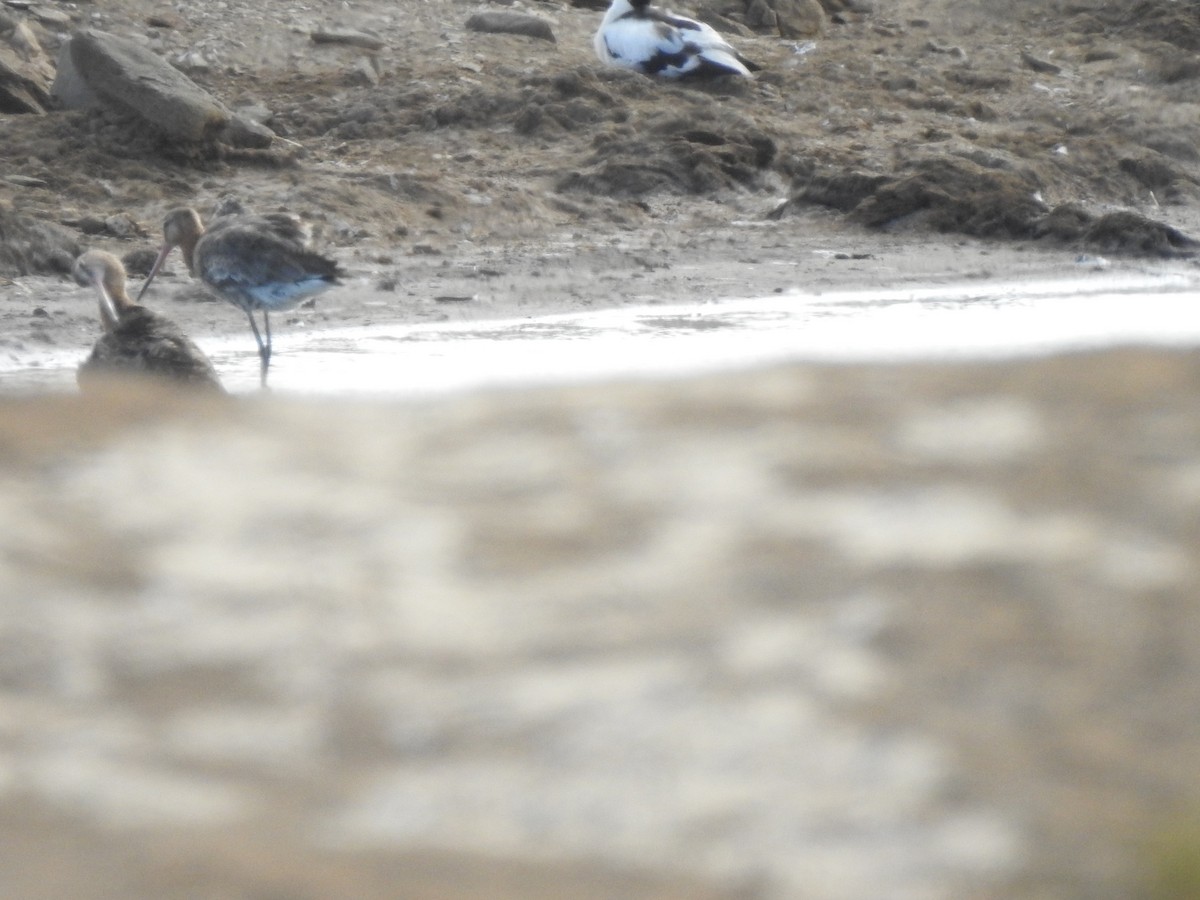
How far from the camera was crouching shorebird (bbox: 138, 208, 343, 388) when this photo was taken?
29.2 feet

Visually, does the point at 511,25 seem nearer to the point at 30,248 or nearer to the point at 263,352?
the point at 30,248

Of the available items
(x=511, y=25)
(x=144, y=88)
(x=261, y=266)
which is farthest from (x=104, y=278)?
(x=511, y=25)

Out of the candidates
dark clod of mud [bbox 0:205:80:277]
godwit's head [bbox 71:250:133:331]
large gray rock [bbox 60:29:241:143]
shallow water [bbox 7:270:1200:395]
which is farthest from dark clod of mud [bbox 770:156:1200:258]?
godwit's head [bbox 71:250:133:331]

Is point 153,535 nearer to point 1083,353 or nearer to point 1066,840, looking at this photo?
point 1066,840

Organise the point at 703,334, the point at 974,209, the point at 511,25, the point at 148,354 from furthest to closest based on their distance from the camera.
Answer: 1. the point at 511,25
2. the point at 974,209
3. the point at 703,334
4. the point at 148,354

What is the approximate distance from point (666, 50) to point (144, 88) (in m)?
5.10

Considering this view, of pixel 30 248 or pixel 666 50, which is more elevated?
pixel 30 248

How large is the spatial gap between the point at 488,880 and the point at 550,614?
1.41 ft

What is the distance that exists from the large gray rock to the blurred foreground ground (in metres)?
10.4

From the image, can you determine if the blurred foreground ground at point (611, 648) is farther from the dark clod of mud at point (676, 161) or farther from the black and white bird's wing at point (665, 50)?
the black and white bird's wing at point (665, 50)

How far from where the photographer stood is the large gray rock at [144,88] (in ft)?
40.3

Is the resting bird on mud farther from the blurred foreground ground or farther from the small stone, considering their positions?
A: the small stone

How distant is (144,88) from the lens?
41.3 feet

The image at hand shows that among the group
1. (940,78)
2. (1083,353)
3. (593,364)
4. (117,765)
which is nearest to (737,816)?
(117,765)
